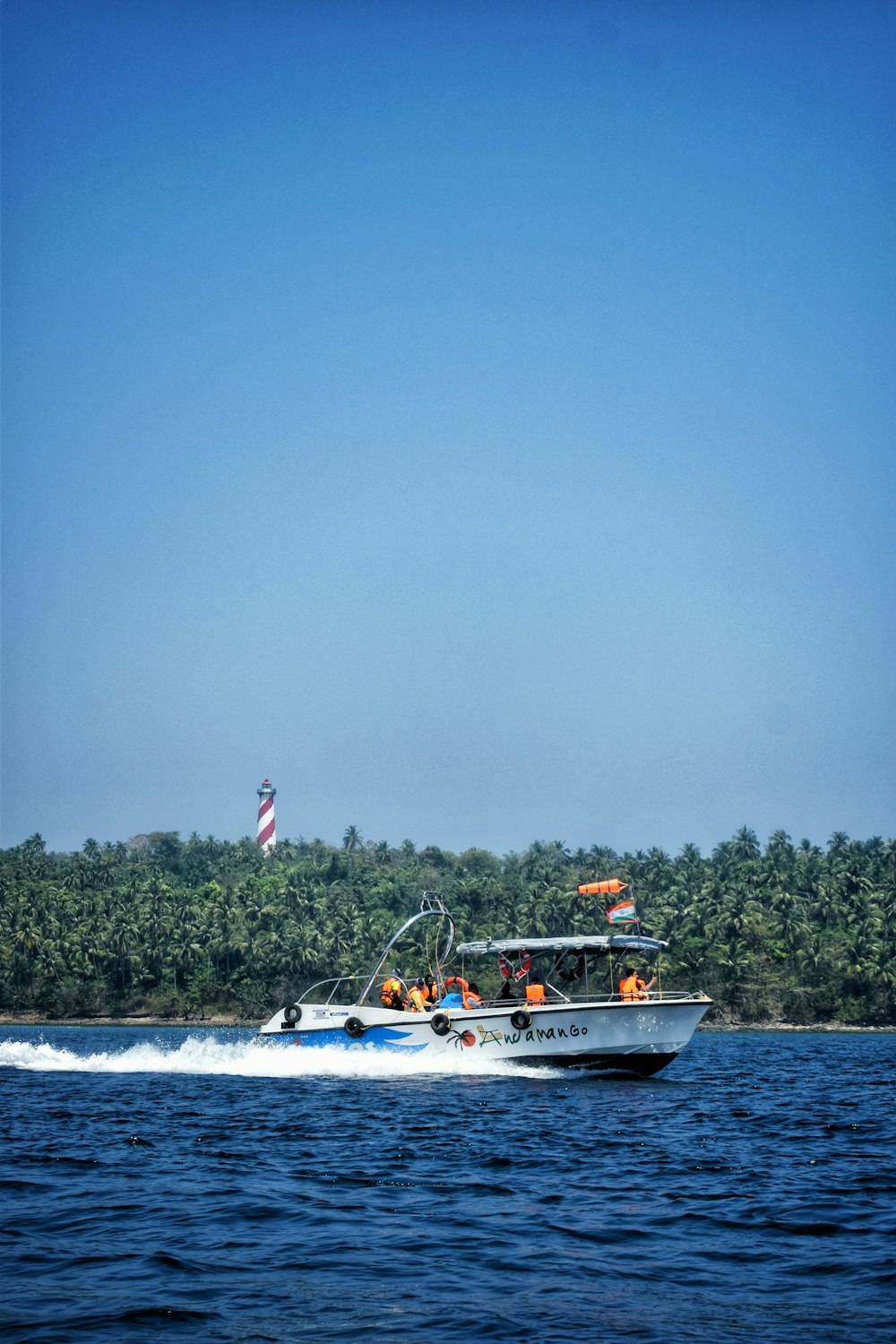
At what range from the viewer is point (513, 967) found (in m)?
33.4

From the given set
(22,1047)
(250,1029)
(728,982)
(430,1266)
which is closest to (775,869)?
(728,982)

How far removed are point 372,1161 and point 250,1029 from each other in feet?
253

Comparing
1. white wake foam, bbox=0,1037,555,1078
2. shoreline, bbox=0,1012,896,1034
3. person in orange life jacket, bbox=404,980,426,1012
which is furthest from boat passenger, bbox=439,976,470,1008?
shoreline, bbox=0,1012,896,1034

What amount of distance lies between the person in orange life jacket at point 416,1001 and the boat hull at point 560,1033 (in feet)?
1.60

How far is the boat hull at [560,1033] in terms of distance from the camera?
3062 centimetres

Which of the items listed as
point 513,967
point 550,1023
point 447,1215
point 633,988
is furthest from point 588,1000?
point 447,1215

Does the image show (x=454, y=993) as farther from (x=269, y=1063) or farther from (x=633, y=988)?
(x=269, y=1063)

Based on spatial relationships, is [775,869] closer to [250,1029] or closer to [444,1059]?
[250,1029]

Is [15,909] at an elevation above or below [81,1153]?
above

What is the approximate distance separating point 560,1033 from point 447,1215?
54.4 feet

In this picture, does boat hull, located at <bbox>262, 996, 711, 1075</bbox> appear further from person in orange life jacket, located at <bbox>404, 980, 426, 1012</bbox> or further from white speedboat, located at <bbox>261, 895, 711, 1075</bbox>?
person in orange life jacket, located at <bbox>404, 980, 426, 1012</bbox>

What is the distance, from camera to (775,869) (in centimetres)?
10750

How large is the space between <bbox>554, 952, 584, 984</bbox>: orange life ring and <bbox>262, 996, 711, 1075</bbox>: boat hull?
4.29ft

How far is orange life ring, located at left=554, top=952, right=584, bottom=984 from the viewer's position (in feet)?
106
